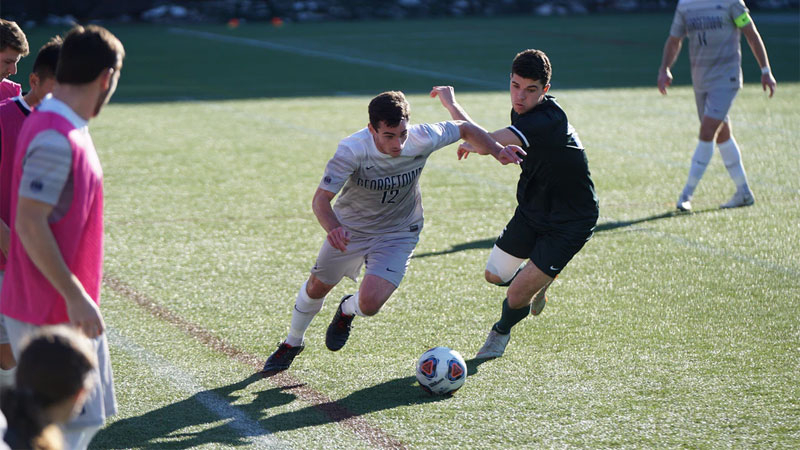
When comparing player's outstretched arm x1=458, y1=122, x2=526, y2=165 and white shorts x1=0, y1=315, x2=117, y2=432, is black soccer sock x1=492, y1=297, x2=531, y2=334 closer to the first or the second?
player's outstretched arm x1=458, y1=122, x2=526, y2=165

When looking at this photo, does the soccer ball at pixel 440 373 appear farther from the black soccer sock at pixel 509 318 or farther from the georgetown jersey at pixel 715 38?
the georgetown jersey at pixel 715 38

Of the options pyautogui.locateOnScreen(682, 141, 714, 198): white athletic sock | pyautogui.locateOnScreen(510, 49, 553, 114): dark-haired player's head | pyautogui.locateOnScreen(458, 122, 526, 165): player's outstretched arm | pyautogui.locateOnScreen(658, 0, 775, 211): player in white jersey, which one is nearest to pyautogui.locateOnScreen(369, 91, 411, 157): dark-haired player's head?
pyautogui.locateOnScreen(458, 122, 526, 165): player's outstretched arm

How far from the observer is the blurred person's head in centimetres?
278

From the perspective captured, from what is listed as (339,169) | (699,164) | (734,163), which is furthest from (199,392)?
(734,163)

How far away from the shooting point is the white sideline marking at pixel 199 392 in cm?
468

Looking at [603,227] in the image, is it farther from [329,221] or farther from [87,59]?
[87,59]

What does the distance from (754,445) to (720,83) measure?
555 centimetres

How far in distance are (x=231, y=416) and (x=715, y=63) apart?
A: 255 inches

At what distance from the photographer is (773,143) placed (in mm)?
12656

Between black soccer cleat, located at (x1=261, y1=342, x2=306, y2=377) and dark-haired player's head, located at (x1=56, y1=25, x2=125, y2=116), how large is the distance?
8.48 feet

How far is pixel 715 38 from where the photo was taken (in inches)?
370

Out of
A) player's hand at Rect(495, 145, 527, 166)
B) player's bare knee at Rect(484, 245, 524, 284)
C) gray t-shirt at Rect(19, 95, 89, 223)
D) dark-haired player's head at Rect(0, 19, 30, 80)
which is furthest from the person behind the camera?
player's bare knee at Rect(484, 245, 524, 284)

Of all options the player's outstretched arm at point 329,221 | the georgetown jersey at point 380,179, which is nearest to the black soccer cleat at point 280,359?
the georgetown jersey at point 380,179

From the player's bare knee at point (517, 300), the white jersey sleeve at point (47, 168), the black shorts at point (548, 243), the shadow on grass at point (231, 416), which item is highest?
the white jersey sleeve at point (47, 168)
